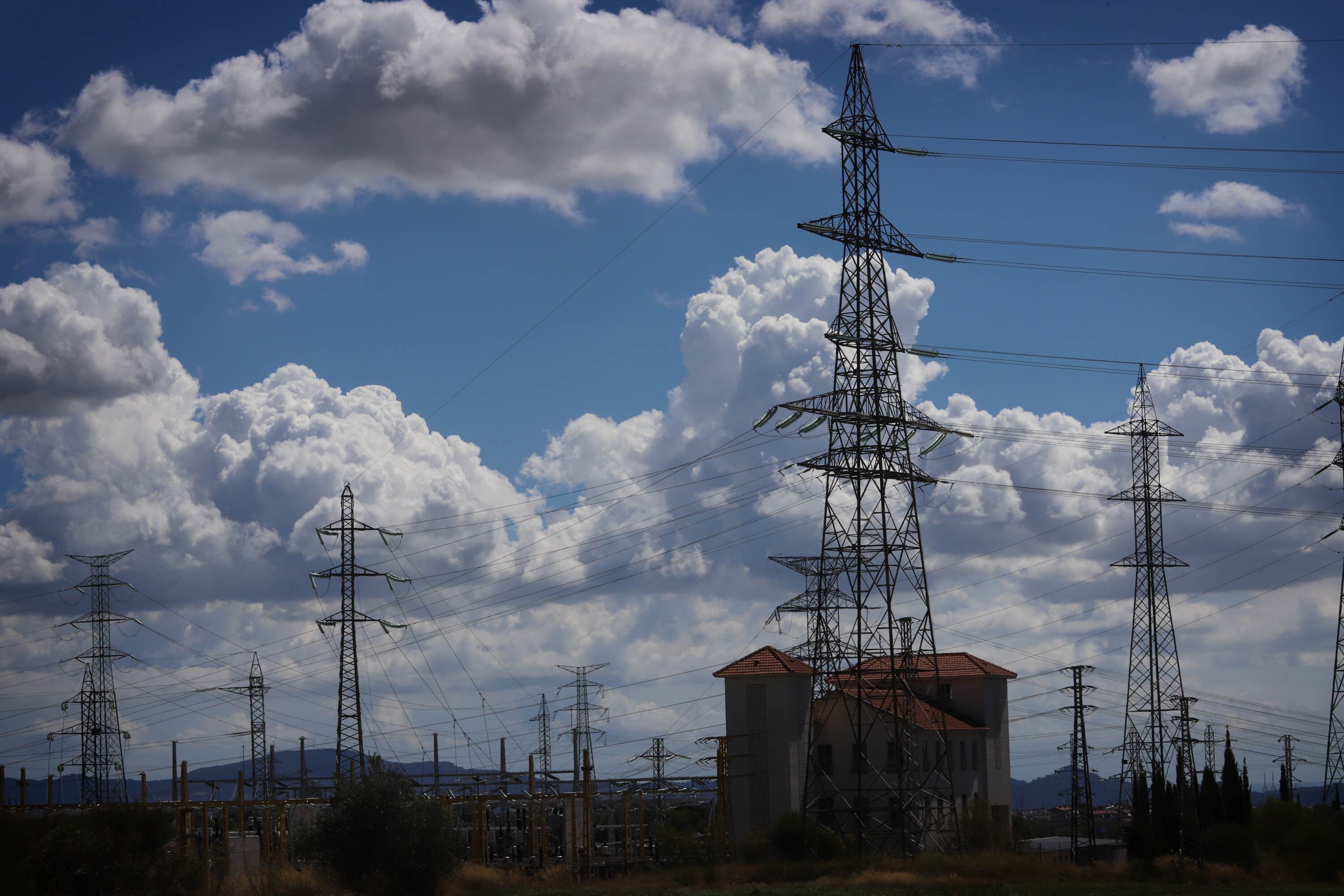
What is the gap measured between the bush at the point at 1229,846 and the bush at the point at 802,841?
1734cm

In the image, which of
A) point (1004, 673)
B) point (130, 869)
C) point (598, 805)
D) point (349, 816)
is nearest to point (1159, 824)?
point (1004, 673)

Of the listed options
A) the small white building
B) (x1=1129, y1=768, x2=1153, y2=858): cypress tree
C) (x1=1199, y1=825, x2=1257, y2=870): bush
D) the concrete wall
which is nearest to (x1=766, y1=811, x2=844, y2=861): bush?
the small white building

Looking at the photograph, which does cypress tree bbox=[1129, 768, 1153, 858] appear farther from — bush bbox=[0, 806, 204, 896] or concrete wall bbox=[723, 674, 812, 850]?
bush bbox=[0, 806, 204, 896]

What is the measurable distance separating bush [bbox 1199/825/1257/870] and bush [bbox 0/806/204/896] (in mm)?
43301

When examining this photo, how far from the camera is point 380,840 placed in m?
37.4

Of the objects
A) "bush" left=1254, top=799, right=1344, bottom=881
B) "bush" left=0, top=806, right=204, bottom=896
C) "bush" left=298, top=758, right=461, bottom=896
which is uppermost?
"bush" left=0, top=806, right=204, bottom=896

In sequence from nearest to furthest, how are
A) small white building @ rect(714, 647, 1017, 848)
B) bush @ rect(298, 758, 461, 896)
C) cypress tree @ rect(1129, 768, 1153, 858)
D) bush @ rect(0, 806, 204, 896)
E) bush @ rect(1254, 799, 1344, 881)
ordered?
1. bush @ rect(0, 806, 204, 896)
2. bush @ rect(298, 758, 461, 896)
3. bush @ rect(1254, 799, 1344, 881)
4. small white building @ rect(714, 647, 1017, 848)
5. cypress tree @ rect(1129, 768, 1153, 858)

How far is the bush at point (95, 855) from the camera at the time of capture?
84.1ft

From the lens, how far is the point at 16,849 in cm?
2561

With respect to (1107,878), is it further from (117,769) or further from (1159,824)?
(117,769)

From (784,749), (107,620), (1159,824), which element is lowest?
(1159,824)

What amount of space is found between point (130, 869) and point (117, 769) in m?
42.2

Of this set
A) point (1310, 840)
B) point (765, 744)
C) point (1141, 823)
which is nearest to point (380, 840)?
point (765, 744)

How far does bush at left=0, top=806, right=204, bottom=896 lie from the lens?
84.1ft
